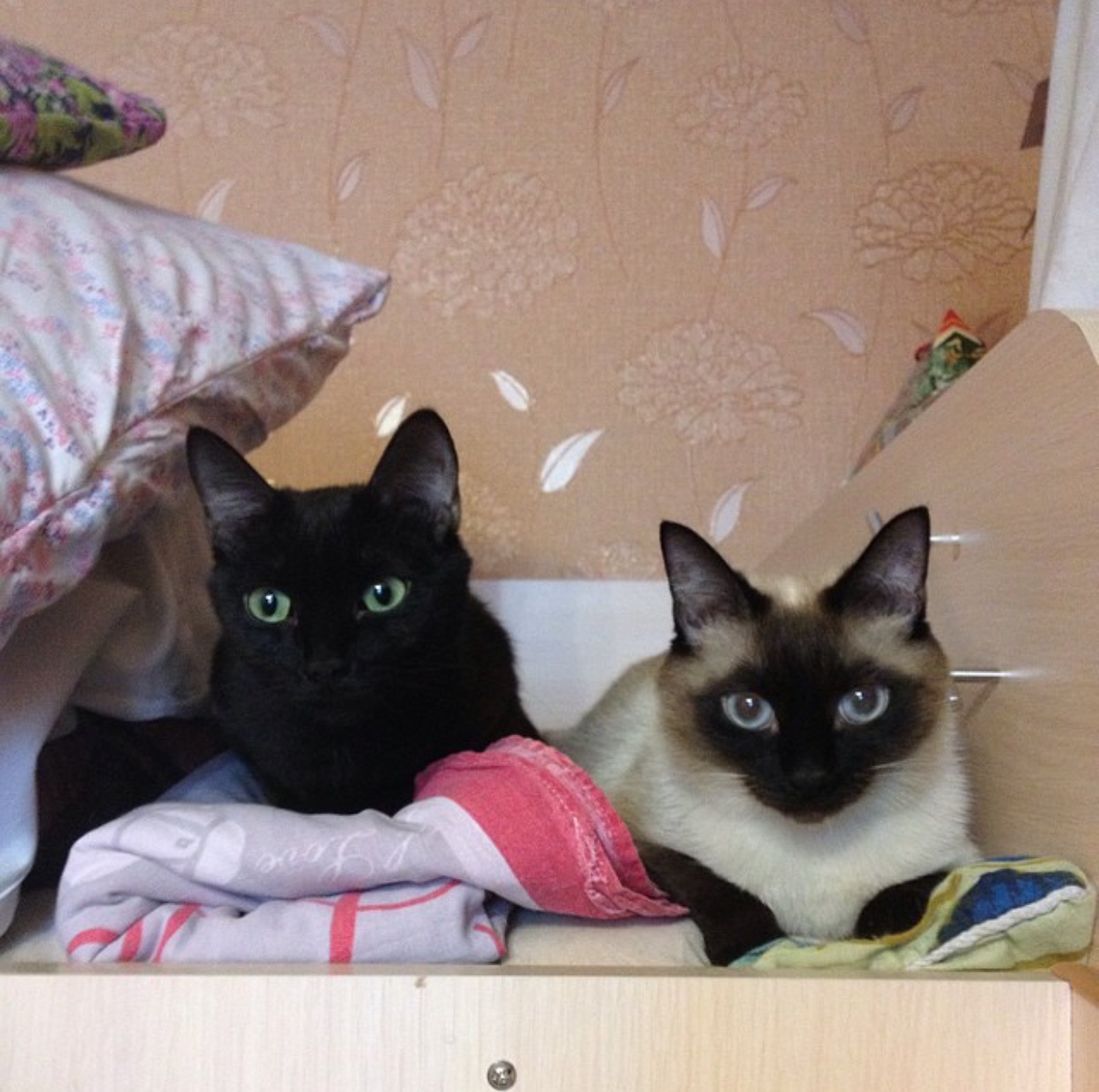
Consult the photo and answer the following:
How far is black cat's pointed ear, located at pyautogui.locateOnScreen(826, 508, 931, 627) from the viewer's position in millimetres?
933

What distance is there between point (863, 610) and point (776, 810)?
18 cm

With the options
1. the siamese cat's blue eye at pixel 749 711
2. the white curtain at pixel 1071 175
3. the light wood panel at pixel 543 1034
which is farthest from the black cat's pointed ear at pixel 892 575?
the light wood panel at pixel 543 1034

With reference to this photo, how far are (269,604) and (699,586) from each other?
39 centimetres

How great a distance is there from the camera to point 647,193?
1721 mm

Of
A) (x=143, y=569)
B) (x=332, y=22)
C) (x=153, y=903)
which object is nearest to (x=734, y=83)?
(x=332, y=22)

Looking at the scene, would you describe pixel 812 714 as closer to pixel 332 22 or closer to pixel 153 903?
pixel 153 903

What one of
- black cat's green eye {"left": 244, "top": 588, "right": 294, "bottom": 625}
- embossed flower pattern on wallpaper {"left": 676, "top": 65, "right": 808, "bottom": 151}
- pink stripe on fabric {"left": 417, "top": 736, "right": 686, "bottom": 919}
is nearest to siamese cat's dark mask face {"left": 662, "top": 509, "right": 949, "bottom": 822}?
pink stripe on fabric {"left": 417, "top": 736, "right": 686, "bottom": 919}

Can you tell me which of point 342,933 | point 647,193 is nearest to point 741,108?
point 647,193

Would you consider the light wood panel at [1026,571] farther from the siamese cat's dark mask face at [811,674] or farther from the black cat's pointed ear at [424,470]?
the black cat's pointed ear at [424,470]

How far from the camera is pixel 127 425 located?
0.89 metres

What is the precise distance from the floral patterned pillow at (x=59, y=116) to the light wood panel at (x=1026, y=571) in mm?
801

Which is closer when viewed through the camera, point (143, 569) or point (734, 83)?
point (143, 569)

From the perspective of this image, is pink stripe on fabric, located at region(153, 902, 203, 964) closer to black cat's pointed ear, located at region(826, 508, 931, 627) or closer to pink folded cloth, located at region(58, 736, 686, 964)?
pink folded cloth, located at region(58, 736, 686, 964)

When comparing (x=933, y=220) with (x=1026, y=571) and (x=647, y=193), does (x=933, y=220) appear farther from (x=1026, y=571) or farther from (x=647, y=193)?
(x=1026, y=571)
